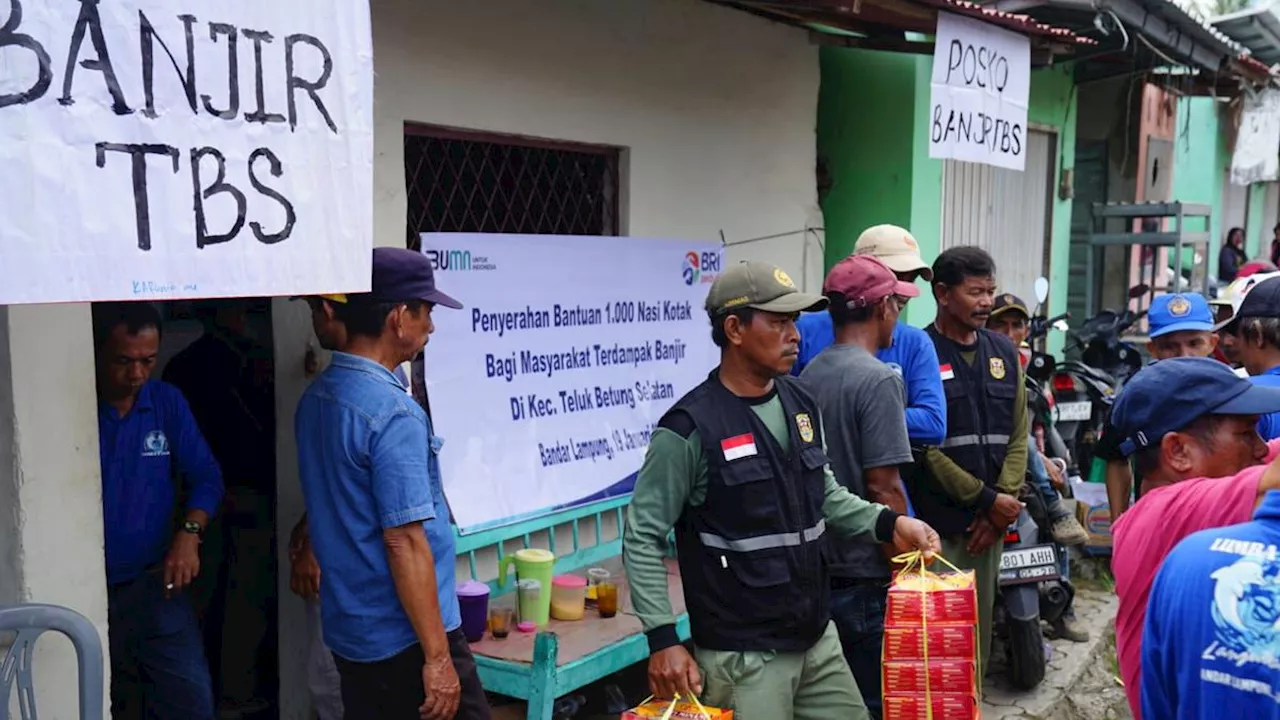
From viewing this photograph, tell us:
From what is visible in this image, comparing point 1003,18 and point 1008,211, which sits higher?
point 1003,18

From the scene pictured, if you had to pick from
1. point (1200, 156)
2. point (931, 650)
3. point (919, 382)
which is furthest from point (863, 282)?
point (1200, 156)

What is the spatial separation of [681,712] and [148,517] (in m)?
1.80

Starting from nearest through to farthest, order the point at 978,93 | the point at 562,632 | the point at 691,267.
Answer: the point at 562,632 → the point at 691,267 → the point at 978,93

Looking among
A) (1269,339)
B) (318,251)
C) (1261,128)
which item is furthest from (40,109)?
(1261,128)

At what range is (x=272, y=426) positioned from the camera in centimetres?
398

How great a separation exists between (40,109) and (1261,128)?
1110 cm

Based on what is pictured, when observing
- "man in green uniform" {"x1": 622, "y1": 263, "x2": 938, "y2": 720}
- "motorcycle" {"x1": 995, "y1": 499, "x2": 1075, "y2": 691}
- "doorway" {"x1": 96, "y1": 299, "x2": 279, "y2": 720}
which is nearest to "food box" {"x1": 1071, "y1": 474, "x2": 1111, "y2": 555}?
"motorcycle" {"x1": 995, "y1": 499, "x2": 1075, "y2": 691}

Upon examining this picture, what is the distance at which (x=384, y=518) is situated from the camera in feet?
8.83

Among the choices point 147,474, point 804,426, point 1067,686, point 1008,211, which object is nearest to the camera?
point 804,426

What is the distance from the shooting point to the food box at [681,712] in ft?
8.57

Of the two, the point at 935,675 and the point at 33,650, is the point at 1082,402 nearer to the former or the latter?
the point at 935,675

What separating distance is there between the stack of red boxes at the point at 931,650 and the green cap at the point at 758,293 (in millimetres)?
820

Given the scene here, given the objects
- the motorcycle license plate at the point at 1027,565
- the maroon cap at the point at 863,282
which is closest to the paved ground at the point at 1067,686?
the motorcycle license plate at the point at 1027,565

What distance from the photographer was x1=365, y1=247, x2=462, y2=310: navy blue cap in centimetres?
284
